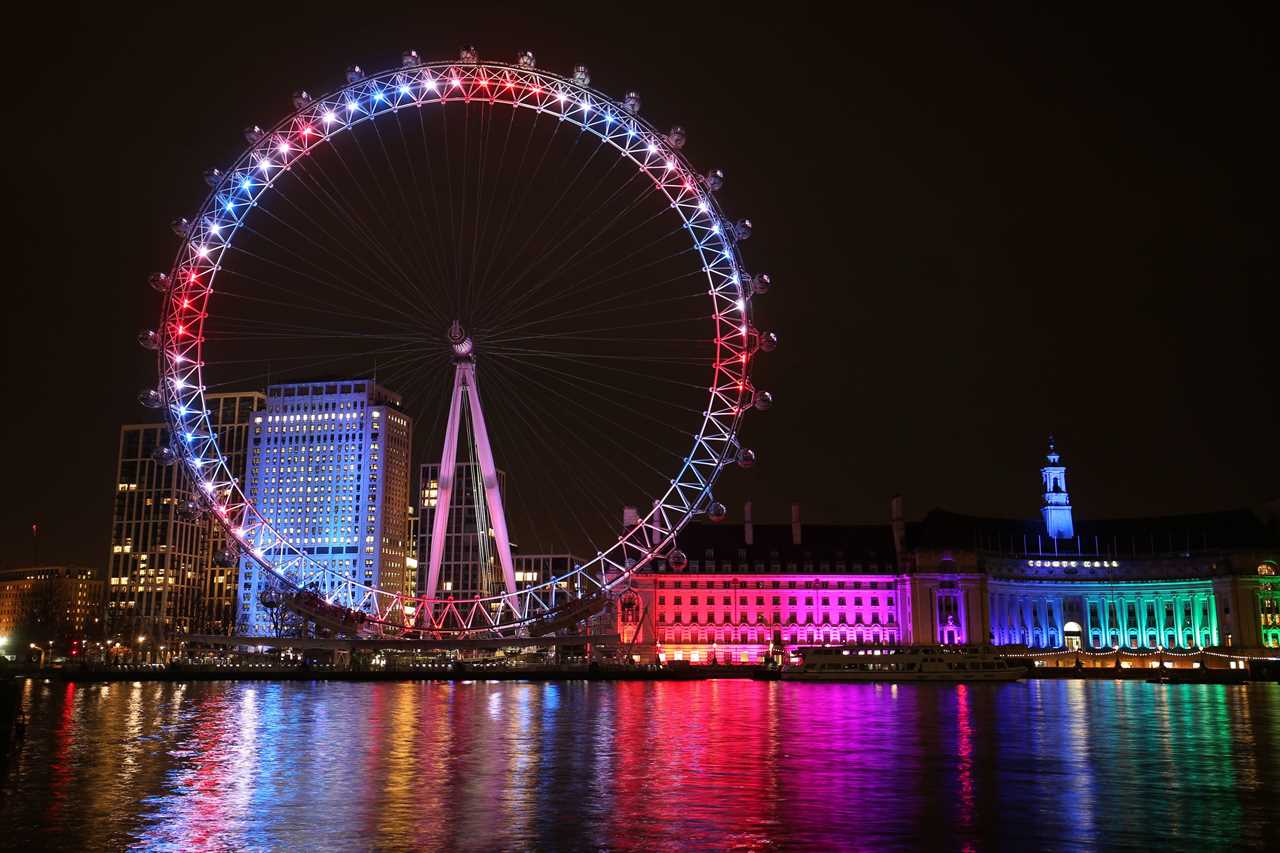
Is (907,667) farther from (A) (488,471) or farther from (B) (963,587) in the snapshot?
(A) (488,471)

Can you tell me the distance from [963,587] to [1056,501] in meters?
26.3

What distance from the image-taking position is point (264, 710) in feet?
214

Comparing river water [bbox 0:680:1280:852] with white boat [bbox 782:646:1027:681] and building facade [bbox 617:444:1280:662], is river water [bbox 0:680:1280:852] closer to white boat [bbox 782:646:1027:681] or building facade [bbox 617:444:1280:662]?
white boat [bbox 782:646:1027:681]

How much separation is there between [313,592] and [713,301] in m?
39.4

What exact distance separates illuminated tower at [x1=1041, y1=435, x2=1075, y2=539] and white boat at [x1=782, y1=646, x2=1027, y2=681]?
5320cm

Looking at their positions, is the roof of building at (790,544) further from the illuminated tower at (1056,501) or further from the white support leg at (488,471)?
the white support leg at (488,471)

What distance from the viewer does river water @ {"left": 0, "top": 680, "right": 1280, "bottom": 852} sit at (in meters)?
25.1

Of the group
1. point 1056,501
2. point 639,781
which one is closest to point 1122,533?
point 1056,501

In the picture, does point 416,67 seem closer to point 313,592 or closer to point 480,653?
point 313,592

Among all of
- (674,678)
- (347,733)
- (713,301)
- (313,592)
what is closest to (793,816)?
(347,733)

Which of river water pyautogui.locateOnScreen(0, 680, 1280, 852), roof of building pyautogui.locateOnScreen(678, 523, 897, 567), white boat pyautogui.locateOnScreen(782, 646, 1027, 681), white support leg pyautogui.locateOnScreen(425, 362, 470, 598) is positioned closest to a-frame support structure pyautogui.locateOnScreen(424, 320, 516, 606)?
white support leg pyautogui.locateOnScreen(425, 362, 470, 598)

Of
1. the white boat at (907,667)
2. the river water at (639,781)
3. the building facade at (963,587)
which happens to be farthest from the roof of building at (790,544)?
the river water at (639,781)

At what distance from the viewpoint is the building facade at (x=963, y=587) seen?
160 m

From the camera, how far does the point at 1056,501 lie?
178m
